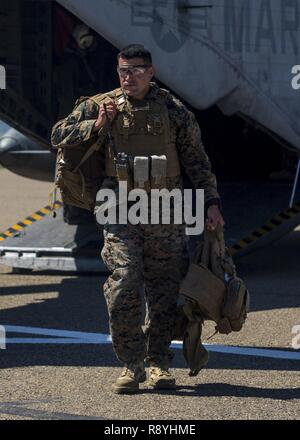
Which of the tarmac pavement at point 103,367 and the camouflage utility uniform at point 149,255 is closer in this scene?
the tarmac pavement at point 103,367

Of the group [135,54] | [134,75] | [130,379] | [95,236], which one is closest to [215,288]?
[130,379]

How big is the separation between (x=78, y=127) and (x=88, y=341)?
2.16 meters

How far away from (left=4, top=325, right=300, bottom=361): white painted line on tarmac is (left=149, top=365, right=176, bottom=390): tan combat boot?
126 centimetres

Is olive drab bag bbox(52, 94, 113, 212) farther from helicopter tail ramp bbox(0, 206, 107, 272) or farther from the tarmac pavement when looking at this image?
helicopter tail ramp bbox(0, 206, 107, 272)

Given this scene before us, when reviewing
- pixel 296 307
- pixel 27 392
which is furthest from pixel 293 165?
pixel 27 392

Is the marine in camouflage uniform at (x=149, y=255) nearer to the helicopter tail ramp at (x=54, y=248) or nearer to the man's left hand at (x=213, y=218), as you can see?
the man's left hand at (x=213, y=218)

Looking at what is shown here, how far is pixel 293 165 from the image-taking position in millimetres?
14922

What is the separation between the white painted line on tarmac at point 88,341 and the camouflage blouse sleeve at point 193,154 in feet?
4.84

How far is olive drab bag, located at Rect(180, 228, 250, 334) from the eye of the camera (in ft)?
24.0

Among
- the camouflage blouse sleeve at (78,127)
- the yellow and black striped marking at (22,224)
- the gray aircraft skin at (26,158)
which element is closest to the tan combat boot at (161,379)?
the camouflage blouse sleeve at (78,127)

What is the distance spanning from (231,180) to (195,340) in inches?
303

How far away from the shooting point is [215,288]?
290 inches

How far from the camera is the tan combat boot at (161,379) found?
24.1 feet

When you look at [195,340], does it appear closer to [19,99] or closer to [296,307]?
[296,307]
